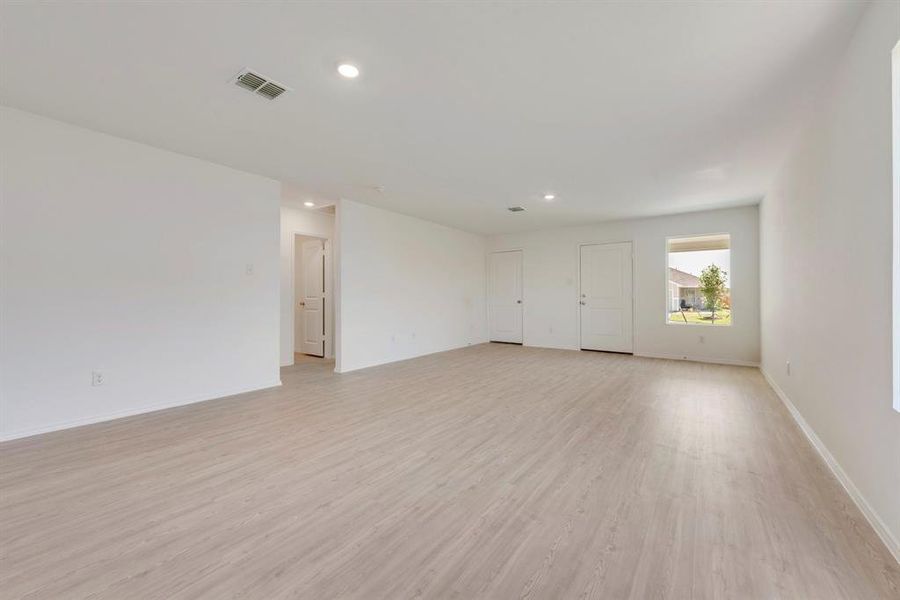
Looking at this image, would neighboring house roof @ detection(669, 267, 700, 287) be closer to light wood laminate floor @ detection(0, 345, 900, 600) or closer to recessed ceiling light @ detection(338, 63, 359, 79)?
light wood laminate floor @ detection(0, 345, 900, 600)

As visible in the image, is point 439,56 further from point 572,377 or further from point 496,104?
point 572,377

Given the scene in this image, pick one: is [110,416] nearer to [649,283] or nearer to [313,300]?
[313,300]

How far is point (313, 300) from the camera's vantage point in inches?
273

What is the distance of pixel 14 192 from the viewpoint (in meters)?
2.86

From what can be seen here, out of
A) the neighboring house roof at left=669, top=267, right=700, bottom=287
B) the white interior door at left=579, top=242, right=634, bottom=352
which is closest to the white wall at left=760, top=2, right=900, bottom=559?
the neighboring house roof at left=669, top=267, right=700, bottom=287

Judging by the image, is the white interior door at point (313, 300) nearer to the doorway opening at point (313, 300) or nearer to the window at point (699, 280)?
the doorway opening at point (313, 300)

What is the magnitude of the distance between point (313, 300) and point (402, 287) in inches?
70.9

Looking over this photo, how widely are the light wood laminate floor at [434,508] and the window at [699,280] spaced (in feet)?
10.3

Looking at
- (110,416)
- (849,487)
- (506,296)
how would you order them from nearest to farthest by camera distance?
(849,487) < (110,416) < (506,296)

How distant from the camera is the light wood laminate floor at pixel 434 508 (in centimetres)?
145

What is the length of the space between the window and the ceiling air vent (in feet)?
21.2

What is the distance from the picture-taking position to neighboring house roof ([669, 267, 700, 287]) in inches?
256

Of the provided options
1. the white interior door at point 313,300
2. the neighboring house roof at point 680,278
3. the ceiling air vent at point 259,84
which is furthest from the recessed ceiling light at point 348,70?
the neighboring house roof at point 680,278

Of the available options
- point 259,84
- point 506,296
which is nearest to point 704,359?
point 506,296
